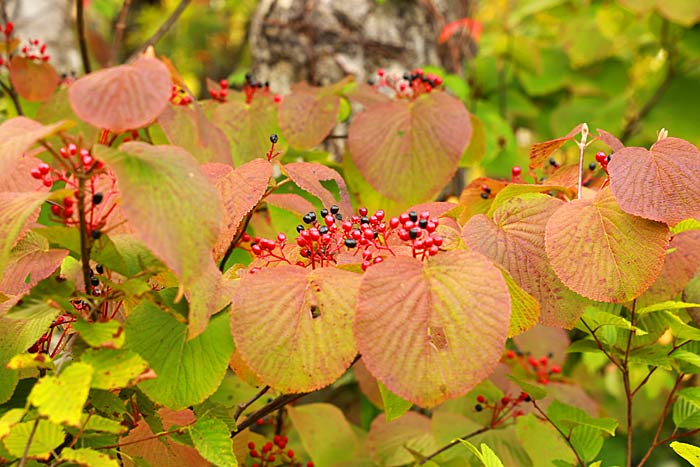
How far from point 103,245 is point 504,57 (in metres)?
2.18

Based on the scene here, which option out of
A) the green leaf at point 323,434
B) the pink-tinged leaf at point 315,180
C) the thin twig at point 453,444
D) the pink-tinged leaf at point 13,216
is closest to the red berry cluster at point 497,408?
the thin twig at point 453,444

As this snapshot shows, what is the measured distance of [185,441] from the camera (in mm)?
792

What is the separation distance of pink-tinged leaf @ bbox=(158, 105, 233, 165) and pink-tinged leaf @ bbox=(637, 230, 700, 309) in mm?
652

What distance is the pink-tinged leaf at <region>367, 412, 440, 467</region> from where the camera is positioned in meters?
1.22

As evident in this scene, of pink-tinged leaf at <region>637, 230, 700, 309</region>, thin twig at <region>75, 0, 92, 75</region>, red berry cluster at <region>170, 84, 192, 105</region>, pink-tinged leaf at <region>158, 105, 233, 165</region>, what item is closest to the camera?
pink-tinged leaf at <region>637, 230, 700, 309</region>

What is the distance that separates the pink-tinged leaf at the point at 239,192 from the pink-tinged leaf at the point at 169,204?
134 mm

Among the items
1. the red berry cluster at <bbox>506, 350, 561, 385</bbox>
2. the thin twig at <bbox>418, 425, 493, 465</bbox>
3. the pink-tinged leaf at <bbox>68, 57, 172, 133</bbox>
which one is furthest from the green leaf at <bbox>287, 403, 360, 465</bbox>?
the pink-tinged leaf at <bbox>68, 57, 172, 133</bbox>

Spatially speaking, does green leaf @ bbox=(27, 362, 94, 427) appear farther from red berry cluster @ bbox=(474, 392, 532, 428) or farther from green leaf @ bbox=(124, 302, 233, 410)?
red berry cluster @ bbox=(474, 392, 532, 428)

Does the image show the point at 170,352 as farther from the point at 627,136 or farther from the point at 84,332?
the point at 627,136

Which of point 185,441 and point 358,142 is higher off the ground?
point 358,142

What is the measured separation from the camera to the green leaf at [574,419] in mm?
937

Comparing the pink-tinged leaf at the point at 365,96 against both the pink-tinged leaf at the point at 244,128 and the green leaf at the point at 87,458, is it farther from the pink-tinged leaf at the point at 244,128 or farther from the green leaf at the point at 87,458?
the green leaf at the point at 87,458

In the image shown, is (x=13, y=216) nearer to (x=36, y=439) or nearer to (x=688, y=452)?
(x=36, y=439)

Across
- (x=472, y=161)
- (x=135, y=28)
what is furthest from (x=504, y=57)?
(x=135, y=28)
